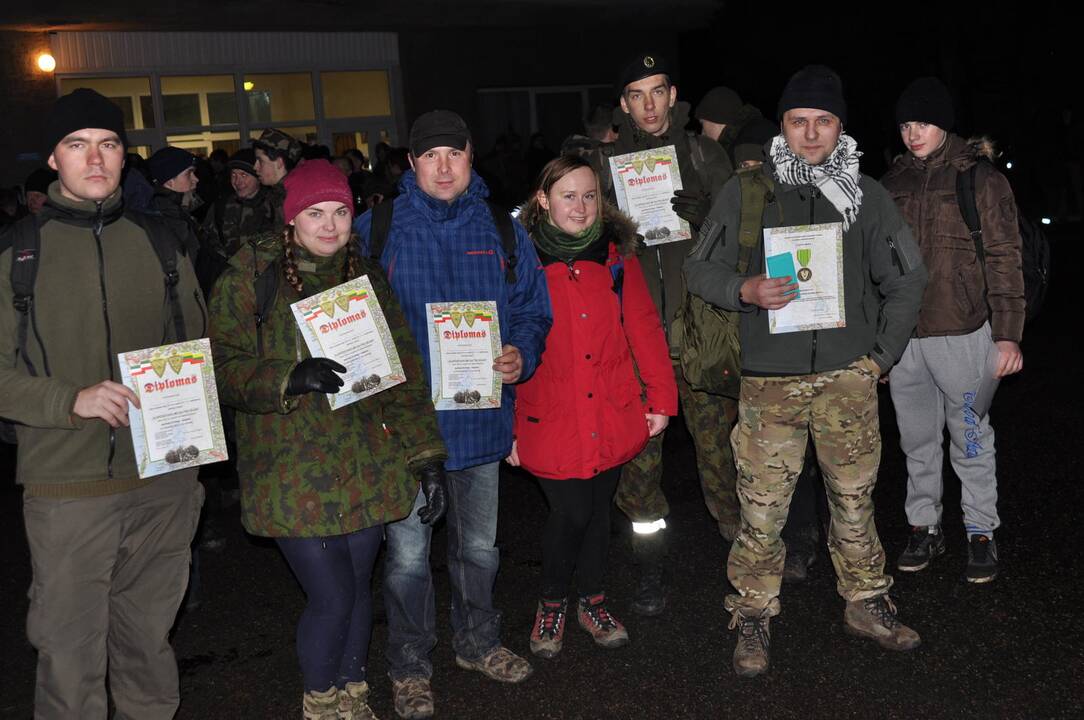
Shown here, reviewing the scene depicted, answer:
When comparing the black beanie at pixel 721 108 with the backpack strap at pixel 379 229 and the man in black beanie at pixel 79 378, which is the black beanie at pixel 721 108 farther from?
the man in black beanie at pixel 79 378

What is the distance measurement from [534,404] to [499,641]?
1.06 metres

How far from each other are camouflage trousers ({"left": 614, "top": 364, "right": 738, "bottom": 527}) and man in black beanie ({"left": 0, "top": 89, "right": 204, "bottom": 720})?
7.36 ft

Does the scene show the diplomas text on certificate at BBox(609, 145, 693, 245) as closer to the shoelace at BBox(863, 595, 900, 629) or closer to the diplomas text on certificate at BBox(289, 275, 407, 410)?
the diplomas text on certificate at BBox(289, 275, 407, 410)

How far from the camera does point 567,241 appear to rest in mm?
4617

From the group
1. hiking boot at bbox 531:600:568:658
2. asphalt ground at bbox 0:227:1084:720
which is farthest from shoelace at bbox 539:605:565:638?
asphalt ground at bbox 0:227:1084:720

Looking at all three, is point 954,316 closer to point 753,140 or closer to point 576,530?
point 753,140

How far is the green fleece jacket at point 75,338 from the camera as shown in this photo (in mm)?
3428

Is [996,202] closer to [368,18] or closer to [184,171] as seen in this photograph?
[184,171]

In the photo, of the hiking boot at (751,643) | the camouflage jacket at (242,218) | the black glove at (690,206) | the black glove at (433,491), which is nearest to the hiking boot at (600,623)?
the hiking boot at (751,643)

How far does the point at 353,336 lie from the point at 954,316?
9.54 feet

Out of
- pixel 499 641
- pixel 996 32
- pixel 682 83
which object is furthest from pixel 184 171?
pixel 682 83

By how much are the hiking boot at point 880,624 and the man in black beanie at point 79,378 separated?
292cm

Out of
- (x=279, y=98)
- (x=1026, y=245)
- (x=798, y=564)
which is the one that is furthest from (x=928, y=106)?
(x=279, y=98)

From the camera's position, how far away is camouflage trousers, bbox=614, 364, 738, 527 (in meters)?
5.16
